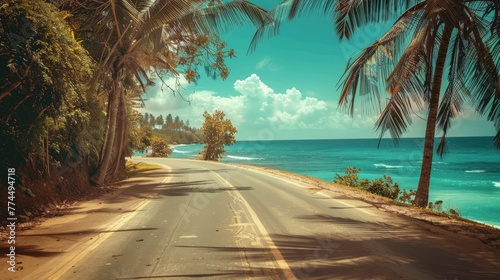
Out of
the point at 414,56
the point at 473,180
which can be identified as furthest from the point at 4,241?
the point at 473,180

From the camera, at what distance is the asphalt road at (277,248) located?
4203 millimetres

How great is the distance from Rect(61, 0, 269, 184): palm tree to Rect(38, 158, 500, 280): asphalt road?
17.5 ft

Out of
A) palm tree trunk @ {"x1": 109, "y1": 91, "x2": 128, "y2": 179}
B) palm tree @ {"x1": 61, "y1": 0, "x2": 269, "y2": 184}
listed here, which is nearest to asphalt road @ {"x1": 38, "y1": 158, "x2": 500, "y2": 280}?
palm tree @ {"x1": 61, "y1": 0, "x2": 269, "y2": 184}

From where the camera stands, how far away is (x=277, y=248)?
5.25m

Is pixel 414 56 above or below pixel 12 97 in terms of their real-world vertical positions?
above

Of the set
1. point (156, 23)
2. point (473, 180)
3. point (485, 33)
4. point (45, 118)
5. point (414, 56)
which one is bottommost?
point (473, 180)

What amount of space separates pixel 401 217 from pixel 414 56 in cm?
390

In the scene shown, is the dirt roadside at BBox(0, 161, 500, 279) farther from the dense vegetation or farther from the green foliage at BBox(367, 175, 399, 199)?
the green foliage at BBox(367, 175, 399, 199)

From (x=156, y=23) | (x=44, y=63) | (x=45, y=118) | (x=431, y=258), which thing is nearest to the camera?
(x=431, y=258)

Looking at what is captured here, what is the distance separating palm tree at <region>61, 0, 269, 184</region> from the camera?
421 inches

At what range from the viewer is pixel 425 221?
757 centimetres

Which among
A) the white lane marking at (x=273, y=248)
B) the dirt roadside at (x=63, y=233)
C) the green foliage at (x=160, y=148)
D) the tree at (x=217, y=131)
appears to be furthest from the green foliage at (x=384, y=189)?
the green foliage at (x=160, y=148)

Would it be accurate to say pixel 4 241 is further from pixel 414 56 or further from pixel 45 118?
pixel 414 56

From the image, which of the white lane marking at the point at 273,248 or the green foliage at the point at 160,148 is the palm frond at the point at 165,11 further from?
the green foliage at the point at 160,148
